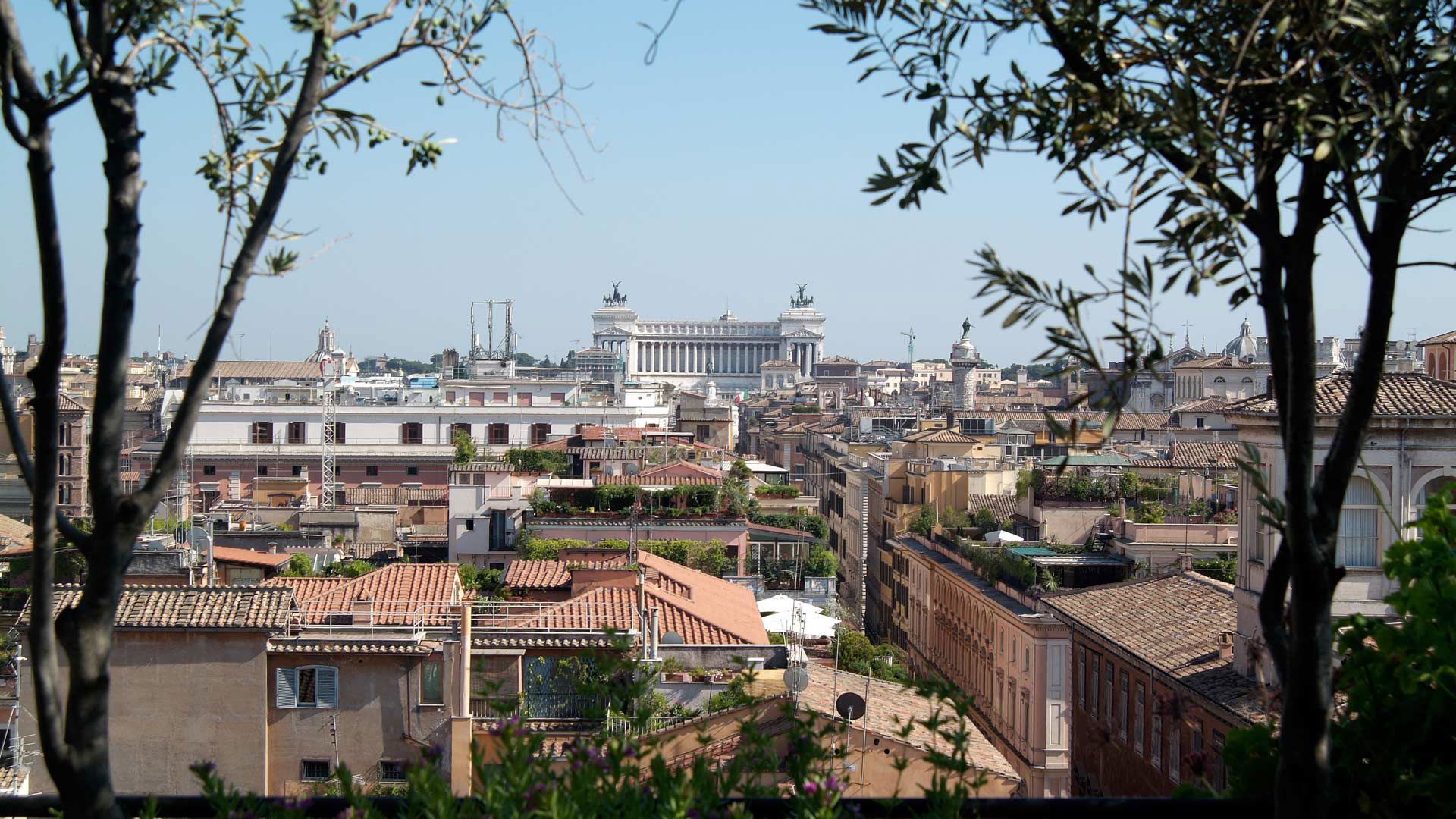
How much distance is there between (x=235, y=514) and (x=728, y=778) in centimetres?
3295

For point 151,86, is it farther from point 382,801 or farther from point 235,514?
point 235,514

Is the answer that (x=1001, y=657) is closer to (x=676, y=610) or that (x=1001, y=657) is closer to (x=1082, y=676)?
(x=1082, y=676)

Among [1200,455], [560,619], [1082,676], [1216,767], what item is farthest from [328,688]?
[1200,455]

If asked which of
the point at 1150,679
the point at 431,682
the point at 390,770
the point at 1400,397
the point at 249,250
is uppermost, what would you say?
the point at 249,250

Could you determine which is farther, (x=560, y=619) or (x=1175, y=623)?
(x=1175, y=623)

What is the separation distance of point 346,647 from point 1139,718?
26.4ft

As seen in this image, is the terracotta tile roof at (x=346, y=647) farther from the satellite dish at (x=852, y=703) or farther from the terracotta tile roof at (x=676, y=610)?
the satellite dish at (x=852, y=703)

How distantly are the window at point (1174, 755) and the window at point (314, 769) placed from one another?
746cm

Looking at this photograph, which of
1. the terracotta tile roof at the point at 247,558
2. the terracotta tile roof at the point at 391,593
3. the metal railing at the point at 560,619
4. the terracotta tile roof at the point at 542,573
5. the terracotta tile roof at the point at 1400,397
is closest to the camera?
the terracotta tile roof at the point at 1400,397

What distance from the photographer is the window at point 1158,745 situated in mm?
15734

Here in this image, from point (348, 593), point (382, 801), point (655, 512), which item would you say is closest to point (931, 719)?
point (382, 801)

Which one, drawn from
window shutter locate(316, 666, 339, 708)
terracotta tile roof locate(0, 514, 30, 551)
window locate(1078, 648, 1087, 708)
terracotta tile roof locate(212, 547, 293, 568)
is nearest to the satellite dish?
window shutter locate(316, 666, 339, 708)

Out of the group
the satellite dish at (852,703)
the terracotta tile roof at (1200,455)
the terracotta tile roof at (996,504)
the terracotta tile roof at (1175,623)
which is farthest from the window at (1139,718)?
the terracotta tile roof at (1200,455)

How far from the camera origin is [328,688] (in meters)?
13.5
